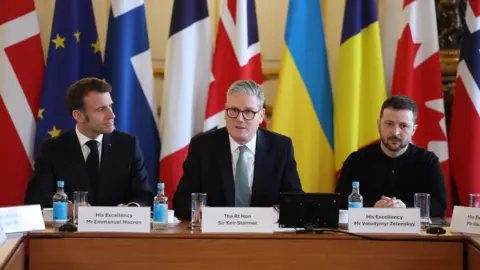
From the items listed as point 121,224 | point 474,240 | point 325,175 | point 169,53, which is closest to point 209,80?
point 169,53

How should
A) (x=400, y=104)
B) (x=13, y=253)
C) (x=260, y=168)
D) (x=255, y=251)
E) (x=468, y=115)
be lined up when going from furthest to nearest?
1. (x=468, y=115)
2. (x=400, y=104)
3. (x=260, y=168)
4. (x=255, y=251)
5. (x=13, y=253)

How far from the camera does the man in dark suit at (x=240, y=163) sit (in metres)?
3.08

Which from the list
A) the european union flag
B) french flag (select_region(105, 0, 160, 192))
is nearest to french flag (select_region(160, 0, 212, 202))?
french flag (select_region(105, 0, 160, 192))

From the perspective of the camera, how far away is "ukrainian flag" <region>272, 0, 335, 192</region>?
13.9 ft

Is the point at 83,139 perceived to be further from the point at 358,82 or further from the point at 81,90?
the point at 358,82

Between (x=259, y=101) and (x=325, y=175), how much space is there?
128 centimetres

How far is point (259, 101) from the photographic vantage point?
3105 millimetres

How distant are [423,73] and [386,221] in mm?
1883

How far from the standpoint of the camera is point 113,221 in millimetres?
2525

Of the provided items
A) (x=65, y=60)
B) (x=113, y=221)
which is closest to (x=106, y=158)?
(x=113, y=221)

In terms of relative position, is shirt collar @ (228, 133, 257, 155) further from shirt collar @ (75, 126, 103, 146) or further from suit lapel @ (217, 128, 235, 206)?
shirt collar @ (75, 126, 103, 146)

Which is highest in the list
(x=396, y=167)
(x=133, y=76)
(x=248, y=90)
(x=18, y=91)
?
(x=133, y=76)

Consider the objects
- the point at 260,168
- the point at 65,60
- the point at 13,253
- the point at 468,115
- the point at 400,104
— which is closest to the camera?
the point at 13,253

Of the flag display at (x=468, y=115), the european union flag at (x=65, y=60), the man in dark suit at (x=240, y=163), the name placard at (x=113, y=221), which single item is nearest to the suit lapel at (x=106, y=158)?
the man in dark suit at (x=240, y=163)
